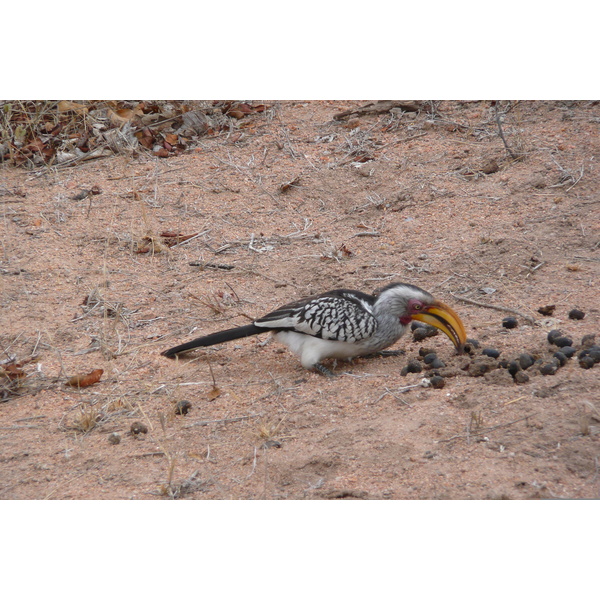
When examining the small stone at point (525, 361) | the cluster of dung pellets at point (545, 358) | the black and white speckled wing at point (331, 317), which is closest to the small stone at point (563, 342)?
the cluster of dung pellets at point (545, 358)

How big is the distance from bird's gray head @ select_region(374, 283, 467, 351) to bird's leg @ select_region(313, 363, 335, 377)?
442 millimetres

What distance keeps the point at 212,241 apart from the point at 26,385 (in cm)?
205

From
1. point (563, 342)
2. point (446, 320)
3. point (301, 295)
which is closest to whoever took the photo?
point (563, 342)

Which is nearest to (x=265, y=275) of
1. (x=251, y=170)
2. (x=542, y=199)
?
(x=251, y=170)

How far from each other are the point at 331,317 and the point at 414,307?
0.48m

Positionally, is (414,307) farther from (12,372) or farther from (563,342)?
(12,372)

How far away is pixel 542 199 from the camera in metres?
5.55

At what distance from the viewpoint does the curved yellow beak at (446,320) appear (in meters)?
4.08

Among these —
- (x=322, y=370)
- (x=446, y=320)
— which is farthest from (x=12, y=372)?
(x=446, y=320)

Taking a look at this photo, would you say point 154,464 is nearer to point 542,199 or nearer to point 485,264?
point 485,264

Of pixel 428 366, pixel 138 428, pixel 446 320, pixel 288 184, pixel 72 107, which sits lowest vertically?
pixel 138 428

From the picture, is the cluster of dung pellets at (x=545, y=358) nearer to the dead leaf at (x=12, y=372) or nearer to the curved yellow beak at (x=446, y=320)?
the curved yellow beak at (x=446, y=320)

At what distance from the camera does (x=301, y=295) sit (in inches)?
200

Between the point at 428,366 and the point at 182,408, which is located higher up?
the point at 428,366
